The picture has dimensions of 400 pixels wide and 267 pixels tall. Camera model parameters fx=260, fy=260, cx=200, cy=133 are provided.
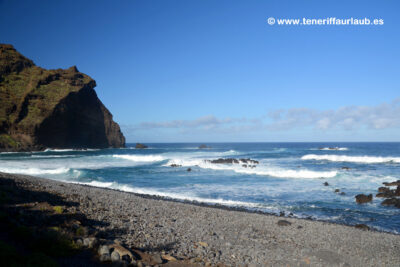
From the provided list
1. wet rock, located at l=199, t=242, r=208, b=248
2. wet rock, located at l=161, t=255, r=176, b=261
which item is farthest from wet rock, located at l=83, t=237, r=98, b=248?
wet rock, located at l=199, t=242, r=208, b=248

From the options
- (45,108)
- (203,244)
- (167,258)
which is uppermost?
(45,108)

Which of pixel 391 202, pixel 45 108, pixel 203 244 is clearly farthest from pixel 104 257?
pixel 45 108

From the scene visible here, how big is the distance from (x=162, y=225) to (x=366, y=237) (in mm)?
6913

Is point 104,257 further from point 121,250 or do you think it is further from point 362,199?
point 362,199

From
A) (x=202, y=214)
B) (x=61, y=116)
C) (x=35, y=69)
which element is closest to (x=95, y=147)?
(x=61, y=116)

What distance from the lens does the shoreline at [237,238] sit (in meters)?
6.25

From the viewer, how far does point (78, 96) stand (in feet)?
259

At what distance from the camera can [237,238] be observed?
7.75 metres

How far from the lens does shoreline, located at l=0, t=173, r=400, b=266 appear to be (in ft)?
20.5

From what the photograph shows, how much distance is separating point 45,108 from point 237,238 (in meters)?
74.4

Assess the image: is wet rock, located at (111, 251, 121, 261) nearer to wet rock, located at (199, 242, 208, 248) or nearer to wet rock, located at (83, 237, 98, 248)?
wet rock, located at (83, 237, 98, 248)

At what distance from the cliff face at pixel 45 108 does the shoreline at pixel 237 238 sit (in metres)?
66.8

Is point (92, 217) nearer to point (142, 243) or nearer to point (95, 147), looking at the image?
point (142, 243)

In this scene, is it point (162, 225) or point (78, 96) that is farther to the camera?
point (78, 96)
